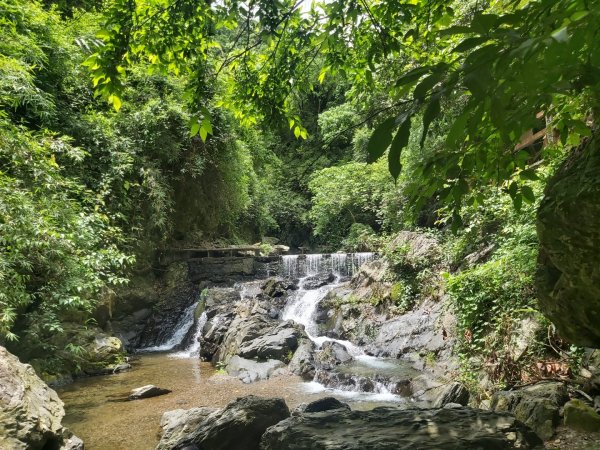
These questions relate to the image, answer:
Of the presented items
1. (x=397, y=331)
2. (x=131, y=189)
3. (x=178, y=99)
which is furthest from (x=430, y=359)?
(x=178, y=99)

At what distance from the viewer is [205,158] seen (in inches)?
497

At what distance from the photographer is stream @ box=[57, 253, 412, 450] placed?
208 inches

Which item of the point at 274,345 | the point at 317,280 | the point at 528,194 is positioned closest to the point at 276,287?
the point at 317,280

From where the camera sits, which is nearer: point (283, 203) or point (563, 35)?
point (563, 35)

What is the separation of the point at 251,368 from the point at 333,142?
6.02m

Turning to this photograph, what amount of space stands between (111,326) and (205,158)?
5534 millimetres

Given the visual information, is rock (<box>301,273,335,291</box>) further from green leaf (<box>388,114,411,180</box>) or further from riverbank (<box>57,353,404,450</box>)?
green leaf (<box>388,114,411,180</box>)

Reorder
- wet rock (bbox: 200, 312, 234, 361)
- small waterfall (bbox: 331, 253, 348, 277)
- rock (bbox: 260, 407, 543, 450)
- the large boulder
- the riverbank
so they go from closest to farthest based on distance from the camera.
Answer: the large boulder < rock (bbox: 260, 407, 543, 450) < the riverbank < wet rock (bbox: 200, 312, 234, 361) < small waterfall (bbox: 331, 253, 348, 277)

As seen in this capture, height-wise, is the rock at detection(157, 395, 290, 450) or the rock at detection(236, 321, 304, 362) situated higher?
the rock at detection(157, 395, 290, 450)

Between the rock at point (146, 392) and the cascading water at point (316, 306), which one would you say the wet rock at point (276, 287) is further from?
the rock at point (146, 392)

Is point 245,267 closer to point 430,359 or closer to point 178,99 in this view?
point 178,99

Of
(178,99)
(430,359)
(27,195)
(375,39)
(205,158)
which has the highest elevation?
(178,99)

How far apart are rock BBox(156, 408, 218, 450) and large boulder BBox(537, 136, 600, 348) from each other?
3823 millimetres

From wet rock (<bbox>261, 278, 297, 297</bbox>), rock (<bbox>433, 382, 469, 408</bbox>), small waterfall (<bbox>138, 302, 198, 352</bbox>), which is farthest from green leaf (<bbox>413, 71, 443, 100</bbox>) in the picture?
wet rock (<bbox>261, 278, 297, 297</bbox>)
